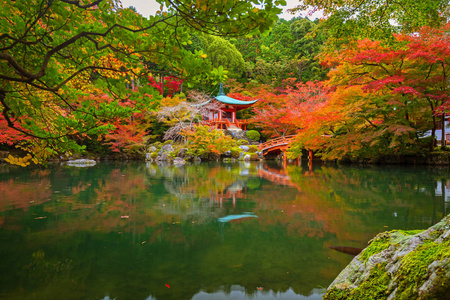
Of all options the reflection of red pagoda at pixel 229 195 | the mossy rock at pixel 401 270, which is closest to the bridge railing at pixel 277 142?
the reflection of red pagoda at pixel 229 195

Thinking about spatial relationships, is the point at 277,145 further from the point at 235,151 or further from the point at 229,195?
the point at 229,195

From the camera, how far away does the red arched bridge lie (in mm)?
18047

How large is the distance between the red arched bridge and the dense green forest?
1.39m

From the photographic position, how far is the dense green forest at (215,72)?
170 cm

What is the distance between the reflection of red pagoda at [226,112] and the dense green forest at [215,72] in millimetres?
1421

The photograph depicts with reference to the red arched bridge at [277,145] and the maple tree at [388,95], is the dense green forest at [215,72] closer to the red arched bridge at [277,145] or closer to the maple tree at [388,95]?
the maple tree at [388,95]

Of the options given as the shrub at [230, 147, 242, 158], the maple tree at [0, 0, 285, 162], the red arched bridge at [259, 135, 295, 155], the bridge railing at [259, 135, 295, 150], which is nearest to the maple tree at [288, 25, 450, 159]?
the red arched bridge at [259, 135, 295, 155]

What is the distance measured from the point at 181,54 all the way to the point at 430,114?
1147cm

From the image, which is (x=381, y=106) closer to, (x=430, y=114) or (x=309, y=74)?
(x=430, y=114)

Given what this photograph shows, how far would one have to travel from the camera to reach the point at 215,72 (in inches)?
71.6

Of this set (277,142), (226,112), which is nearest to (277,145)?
(277,142)

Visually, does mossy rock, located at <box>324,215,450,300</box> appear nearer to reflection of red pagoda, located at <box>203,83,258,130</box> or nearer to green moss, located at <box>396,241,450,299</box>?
green moss, located at <box>396,241,450,299</box>

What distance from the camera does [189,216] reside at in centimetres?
375

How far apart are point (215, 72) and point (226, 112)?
842 inches
